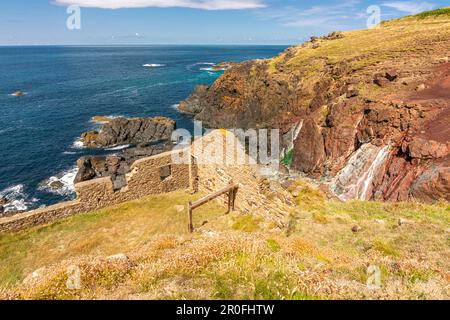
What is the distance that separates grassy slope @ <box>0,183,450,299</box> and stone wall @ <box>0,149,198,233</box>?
1.70ft

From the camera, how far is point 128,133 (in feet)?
163

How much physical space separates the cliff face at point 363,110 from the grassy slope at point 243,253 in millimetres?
8161

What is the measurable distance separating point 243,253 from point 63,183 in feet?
112

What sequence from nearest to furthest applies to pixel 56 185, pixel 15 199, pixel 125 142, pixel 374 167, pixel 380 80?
pixel 374 167 < pixel 15 199 < pixel 380 80 < pixel 56 185 < pixel 125 142

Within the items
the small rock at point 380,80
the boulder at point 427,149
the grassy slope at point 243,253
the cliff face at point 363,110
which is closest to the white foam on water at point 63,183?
the grassy slope at point 243,253

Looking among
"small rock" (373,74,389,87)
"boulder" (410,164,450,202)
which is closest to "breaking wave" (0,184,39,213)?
"boulder" (410,164,450,202)

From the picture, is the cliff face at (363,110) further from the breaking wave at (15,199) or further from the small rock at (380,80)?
the breaking wave at (15,199)

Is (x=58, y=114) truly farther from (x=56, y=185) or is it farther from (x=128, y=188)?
(x=128, y=188)

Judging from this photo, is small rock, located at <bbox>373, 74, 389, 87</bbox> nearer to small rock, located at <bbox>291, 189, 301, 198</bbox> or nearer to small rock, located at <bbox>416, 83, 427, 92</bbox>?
small rock, located at <bbox>416, 83, 427, 92</bbox>

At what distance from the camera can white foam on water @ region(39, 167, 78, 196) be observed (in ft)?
110

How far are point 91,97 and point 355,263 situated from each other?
3398 inches

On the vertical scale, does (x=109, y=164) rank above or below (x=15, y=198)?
above

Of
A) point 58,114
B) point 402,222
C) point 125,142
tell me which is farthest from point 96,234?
point 58,114

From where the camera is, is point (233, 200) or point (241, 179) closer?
point (241, 179)
